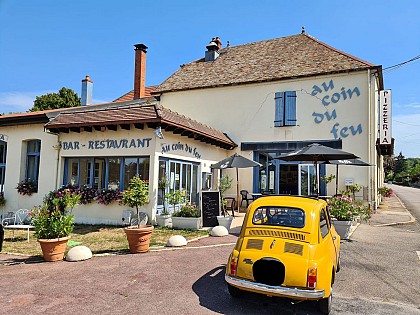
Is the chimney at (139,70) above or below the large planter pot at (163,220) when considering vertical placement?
above

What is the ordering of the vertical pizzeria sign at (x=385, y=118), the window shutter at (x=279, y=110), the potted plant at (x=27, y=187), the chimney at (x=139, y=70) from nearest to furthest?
1. the potted plant at (x=27, y=187)
2. the vertical pizzeria sign at (x=385, y=118)
3. the window shutter at (x=279, y=110)
4. the chimney at (x=139, y=70)

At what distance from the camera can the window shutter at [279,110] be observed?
53.3ft

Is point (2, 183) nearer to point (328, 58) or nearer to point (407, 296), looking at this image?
point (407, 296)

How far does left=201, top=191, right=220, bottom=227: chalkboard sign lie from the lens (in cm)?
1057

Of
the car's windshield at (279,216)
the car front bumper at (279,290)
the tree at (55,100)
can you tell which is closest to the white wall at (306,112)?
the car's windshield at (279,216)

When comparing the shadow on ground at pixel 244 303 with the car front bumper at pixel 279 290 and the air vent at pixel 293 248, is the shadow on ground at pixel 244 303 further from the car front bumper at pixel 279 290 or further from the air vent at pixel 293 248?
the air vent at pixel 293 248

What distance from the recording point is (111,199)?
36.0 ft

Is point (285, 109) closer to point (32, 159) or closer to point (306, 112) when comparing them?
point (306, 112)

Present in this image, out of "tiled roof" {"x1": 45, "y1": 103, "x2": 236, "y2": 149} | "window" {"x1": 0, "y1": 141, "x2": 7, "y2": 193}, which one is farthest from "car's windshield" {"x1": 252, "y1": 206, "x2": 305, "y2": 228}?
"window" {"x1": 0, "y1": 141, "x2": 7, "y2": 193}

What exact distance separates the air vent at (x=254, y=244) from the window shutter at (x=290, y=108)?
12313mm

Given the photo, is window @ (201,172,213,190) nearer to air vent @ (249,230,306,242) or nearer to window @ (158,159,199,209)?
window @ (158,159,199,209)

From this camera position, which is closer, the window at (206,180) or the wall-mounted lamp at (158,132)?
the wall-mounted lamp at (158,132)

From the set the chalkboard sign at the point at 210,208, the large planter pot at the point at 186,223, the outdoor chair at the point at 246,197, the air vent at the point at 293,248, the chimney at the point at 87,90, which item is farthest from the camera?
the chimney at the point at 87,90

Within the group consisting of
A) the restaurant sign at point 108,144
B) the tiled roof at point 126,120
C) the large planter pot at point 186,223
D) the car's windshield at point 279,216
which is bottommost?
the large planter pot at point 186,223
